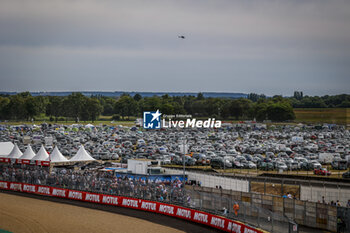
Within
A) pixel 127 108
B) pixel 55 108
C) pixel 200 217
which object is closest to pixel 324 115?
pixel 200 217

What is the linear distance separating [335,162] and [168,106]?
4260 centimetres

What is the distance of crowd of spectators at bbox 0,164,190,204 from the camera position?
33094mm

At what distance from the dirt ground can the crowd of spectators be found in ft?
8.50

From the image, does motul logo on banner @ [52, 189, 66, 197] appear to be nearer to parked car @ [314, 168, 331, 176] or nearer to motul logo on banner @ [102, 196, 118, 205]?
motul logo on banner @ [102, 196, 118, 205]

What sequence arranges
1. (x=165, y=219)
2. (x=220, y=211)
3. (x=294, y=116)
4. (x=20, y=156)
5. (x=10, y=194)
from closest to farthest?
(x=220, y=211), (x=165, y=219), (x=10, y=194), (x=20, y=156), (x=294, y=116)

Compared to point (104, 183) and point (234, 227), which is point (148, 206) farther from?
point (234, 227)

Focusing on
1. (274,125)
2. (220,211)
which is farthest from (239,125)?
(220,211)

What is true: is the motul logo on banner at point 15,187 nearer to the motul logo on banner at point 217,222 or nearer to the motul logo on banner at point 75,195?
the motul logo on banner at point 75,195

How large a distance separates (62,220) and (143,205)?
6.35 meters

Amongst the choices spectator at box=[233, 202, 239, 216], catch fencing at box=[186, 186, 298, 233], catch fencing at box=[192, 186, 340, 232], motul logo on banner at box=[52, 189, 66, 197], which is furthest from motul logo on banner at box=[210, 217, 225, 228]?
motul logo on banner at box=[52, 189, 66, 197]

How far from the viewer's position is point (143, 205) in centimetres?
3472

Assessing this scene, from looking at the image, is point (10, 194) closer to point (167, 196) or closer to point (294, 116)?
point (167, 196)

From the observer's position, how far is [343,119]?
89125mm

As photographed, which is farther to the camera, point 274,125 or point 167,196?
point 274,125
